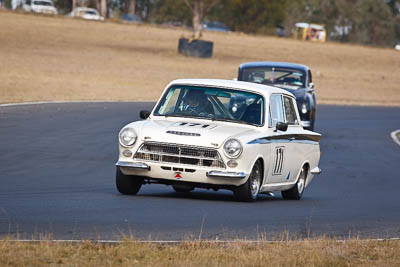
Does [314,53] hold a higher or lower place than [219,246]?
lower

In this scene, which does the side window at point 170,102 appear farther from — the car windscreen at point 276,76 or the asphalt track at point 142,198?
the car windscreen at point 276,76

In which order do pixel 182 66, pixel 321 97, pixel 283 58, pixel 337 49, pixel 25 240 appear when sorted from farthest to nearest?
1. pixel 337 49
2. pixel 283 58
3. pixel 182 66
4. pixel 321 97
5. pixel 25 240

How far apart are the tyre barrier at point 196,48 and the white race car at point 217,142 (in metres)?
42.5

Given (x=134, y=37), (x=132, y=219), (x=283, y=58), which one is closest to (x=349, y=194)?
(x=132, y=219)

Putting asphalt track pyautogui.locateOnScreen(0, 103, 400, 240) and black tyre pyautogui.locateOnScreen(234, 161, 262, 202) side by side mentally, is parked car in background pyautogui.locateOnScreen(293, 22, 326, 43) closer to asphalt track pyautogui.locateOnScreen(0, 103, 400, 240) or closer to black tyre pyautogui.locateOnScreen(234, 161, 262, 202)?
asphalt track pyautogui.locateOnScreen(0, 103, 400, 240)

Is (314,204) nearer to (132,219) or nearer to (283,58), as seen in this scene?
(132,219)

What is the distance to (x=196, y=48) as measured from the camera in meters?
56.5

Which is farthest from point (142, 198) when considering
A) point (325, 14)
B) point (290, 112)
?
point (325, 14)

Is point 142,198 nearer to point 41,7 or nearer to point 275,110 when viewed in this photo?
point 275,110

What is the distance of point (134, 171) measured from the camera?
11539 mm

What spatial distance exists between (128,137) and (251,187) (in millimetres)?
1596

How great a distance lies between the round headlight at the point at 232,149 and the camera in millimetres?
11367

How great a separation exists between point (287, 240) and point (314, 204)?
4422mm

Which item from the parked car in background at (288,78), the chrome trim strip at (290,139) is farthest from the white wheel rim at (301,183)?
the parked car in background at (288,78)
